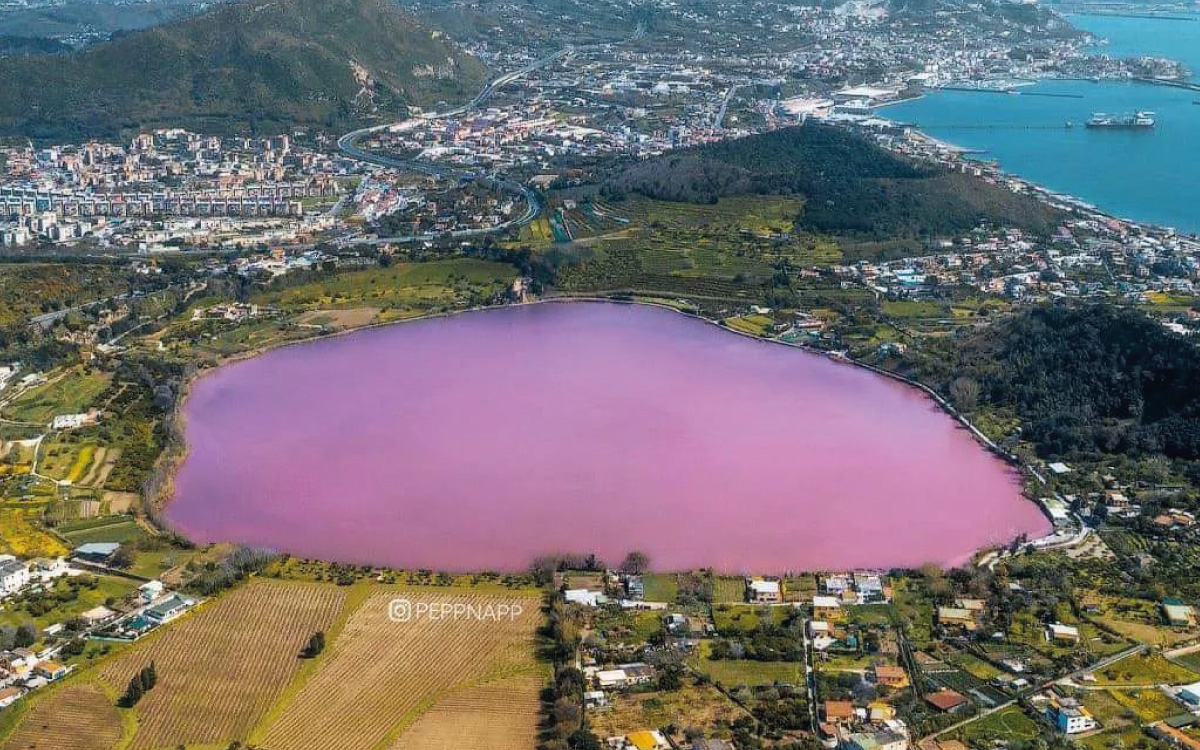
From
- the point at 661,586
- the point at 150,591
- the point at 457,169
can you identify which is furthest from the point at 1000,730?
the point at 457,169

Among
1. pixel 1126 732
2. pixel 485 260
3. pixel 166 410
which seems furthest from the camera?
pixel 485 260

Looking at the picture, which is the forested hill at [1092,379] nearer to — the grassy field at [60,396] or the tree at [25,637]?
the tree at [25,637]

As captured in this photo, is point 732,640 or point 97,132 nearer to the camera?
point 732,640

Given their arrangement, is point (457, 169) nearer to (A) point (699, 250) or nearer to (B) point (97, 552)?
(A) point (699, 250)

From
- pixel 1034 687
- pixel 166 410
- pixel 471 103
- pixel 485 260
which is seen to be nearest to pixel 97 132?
pixel 471 103

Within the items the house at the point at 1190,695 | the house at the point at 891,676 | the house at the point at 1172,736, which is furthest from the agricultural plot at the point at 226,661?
the house at the point at 1190,695

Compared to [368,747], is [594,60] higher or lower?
higher

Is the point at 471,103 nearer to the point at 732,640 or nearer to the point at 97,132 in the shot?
the point at 97,132

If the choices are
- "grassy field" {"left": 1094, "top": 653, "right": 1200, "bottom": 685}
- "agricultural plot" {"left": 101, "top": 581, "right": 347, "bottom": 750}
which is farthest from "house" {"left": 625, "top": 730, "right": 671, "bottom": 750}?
"grassy field" {"left": 1094, "top": 653, "right": 1200, "bottom": 685}
